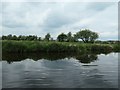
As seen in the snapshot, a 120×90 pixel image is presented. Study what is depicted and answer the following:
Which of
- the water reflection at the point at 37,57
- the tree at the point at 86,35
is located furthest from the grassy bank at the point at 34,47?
the tree at the point at 86,35

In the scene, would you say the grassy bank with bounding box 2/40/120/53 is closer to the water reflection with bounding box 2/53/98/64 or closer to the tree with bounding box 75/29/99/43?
the water reflection with bounding box 2/53/98/64

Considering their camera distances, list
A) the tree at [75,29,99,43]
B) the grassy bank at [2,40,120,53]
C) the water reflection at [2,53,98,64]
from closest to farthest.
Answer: the water reflection at [2,53,98,64] < the grassy bank at [2,40,120,53] < the tree at [75,29,99,43]

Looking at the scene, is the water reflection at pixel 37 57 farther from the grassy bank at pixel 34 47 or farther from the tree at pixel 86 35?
the tree at pixel 86 35

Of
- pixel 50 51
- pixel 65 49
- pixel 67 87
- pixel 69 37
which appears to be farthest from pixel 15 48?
pixel 69 37

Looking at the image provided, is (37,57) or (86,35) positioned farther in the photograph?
(86,35)

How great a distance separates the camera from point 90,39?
128 m

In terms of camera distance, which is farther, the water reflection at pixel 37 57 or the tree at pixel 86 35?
the tree at pixel 86 35

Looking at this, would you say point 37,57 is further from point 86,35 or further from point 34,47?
point 86,35

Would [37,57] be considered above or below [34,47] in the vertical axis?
below

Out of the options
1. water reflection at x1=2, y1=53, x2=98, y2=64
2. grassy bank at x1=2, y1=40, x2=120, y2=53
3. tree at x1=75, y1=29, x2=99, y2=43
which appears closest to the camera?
water reflection at x1=2, y1=53, x2=98, y2=64

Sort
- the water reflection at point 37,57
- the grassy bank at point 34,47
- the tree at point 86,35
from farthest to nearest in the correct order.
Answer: the tree at point 86,35 → the grassy bank at point 34,47 → the water reflection at point 37,57

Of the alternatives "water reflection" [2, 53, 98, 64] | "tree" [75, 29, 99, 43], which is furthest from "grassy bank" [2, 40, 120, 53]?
"tree" [75, 29, 99, 43]

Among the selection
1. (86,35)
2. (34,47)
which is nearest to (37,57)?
(34,47)

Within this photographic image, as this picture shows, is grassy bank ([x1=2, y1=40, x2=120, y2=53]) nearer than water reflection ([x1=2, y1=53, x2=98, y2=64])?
No
